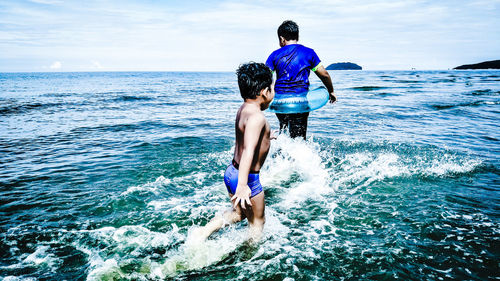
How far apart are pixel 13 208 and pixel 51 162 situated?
3.04 meters

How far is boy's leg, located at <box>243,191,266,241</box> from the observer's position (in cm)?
340

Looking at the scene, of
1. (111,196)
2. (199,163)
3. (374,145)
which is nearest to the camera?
(111,196)

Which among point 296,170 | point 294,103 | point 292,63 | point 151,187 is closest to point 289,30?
point 292,63

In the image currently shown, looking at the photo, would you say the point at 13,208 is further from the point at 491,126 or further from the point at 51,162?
the point at 491,126

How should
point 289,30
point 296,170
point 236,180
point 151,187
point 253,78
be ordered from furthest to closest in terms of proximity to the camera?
1. point 296,170
2. point 151,187
3. point 289,30
4. point 236,180
5. point 253,78

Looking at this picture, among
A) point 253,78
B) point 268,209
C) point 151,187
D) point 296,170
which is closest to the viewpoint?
point 253,78

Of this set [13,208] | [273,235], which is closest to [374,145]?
[273,235]

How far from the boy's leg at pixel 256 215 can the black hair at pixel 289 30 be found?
3.50m

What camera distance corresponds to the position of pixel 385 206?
16.2 ft

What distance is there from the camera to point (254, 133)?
3055 millimetres

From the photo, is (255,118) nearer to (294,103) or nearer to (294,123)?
(294,103)

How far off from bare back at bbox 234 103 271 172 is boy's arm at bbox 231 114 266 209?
0.02m

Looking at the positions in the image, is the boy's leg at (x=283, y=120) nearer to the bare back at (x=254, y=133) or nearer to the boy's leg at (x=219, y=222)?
the bare back at (x=254, y=133)

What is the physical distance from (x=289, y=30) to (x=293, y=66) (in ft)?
2.24
